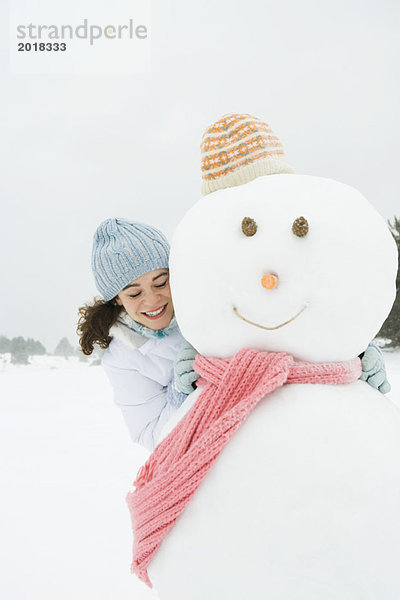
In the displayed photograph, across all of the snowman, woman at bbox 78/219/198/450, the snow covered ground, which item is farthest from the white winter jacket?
the snowman

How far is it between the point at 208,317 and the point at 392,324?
25.0 ft

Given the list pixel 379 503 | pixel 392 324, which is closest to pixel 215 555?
pixel 379 503

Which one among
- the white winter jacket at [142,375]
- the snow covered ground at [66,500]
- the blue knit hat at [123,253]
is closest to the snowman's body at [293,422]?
the blue knit hat at [123,253]

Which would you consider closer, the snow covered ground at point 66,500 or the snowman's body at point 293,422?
the snowman's body at point 293,422

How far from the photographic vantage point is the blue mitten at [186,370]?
1.11 meters

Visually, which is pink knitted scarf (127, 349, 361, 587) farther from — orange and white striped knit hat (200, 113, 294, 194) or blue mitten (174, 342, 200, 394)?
orange and white striped knit hat (200, 113, 294, 194)

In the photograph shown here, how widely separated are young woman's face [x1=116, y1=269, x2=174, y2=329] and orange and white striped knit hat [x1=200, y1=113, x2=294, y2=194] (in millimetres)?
452

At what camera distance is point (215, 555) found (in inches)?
34.6

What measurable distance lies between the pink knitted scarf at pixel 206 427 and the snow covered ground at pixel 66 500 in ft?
2.51

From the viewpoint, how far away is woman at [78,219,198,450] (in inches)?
59.5

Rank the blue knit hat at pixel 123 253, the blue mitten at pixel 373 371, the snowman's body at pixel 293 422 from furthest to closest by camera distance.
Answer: the blue knit hat at pixel 123 253, the blue mitten at pixel 373 371, the snowman's body at pixel 293 422

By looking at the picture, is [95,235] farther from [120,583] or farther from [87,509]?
[87,509]

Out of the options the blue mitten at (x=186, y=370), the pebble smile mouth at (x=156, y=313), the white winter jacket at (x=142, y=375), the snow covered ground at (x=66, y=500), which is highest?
the pebble smile mouth at (x=156, y=313)

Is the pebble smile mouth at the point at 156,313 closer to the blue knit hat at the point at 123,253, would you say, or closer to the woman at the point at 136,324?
the woman at the point at 136,324
